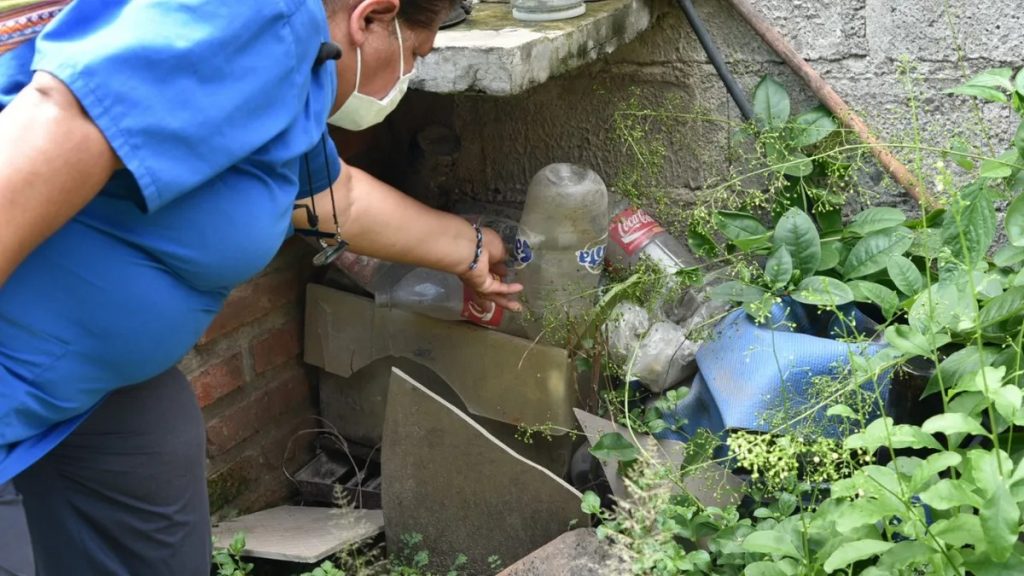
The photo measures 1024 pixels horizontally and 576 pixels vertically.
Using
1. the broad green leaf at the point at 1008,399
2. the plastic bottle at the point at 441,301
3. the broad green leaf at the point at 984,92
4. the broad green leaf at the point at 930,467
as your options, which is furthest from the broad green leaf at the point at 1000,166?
the plastic bottle at the point at 441,301

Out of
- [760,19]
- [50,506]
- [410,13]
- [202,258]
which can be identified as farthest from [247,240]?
[760,19]

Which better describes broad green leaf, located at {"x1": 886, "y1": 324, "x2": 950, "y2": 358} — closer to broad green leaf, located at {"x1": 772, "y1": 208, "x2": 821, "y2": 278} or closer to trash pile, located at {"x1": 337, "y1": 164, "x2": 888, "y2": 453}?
trash pile, located at {"x1": 337, "y1": 164, "x2": 888, "y2": 453}

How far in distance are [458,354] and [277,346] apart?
549mm

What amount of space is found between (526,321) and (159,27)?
4.87ft

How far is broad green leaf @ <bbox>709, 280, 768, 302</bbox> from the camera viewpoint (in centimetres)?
217

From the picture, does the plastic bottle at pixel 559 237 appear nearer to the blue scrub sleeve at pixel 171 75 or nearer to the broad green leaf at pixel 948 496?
the broad green leaf at pixel 948 496

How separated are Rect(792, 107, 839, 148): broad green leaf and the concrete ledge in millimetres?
468

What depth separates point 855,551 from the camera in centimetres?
156

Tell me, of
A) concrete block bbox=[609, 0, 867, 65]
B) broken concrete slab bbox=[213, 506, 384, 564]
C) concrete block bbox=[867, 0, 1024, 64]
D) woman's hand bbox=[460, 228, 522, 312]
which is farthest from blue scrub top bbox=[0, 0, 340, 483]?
concrete block bbox=[867, 0, 1024, 64]

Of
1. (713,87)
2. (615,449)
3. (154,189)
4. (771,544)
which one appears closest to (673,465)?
(615,449)

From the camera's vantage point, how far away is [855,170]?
247 cm

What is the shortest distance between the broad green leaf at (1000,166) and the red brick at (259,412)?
6.11 ft

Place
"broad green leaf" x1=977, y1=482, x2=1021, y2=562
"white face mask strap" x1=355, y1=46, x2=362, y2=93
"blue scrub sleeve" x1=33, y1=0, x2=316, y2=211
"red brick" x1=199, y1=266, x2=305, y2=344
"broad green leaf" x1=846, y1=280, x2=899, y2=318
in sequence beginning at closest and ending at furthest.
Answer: "blue scrub sleeve" x1=33, y1=0, x2=316, y2=211
"broad green leaf" x1=977, y1=482, x2=1021, y2=562
"white face mask strap" x1=355, y1=46, x2=362, y2=93
"broad green leaf" x1=846, y1=280, x2=899, y2=318
"red brick" x1=199, y1=266, x2=305, y2=344

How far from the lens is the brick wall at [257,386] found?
2.70 meters
